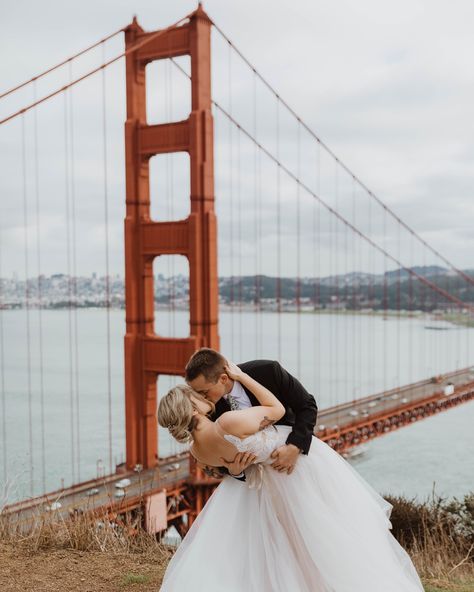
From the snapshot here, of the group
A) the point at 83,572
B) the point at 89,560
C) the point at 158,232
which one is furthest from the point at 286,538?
the point at 158,232

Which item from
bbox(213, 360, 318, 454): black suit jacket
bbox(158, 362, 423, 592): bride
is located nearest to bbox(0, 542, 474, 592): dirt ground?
bbox(158, 362, 423, 592): bride

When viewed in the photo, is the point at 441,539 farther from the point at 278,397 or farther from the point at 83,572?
the point at 278,397

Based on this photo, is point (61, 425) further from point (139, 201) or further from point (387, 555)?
point (387, 555)

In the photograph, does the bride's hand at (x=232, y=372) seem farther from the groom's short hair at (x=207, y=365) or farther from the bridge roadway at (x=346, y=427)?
the bridge roadway at (x=346, y=427)

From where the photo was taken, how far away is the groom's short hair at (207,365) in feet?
8.34

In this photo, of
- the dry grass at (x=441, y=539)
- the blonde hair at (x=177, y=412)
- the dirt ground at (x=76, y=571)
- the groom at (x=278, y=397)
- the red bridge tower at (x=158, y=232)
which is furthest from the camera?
the red bridge tower at (x=158, y=232)

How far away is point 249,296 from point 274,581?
2649 inches

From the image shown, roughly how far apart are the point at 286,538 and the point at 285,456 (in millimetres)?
339

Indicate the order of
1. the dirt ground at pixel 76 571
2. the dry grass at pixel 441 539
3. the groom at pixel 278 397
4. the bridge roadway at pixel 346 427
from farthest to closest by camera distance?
1. the bridge roadway at pixel 346 427
2. the dry grass at pixel 441 539
3. the dirt ground at pixel 76 571
4. the groom at pixel 278 397

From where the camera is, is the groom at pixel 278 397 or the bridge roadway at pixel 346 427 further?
the bridge roadway at pixel 346 427

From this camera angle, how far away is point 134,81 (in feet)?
56.9

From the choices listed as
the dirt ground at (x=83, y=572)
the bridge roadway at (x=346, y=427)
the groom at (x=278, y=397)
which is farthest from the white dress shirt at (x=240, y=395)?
the bridge roadway at (x=346, y=427)

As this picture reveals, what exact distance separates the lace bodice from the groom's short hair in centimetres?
22

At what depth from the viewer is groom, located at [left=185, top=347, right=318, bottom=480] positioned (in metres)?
2.62
